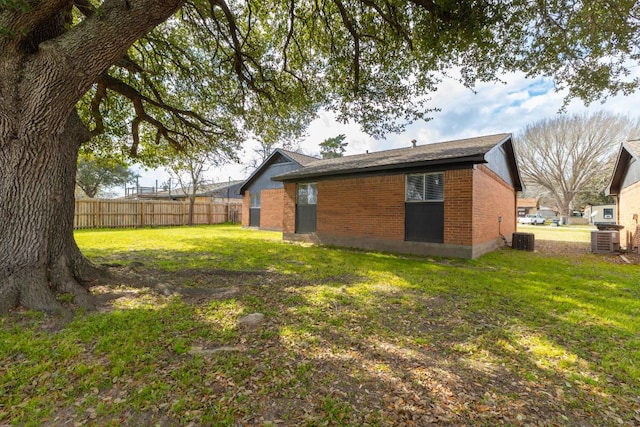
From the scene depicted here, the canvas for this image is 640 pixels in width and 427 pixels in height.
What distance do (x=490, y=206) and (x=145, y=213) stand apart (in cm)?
2183

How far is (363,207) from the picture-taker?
36.1ft

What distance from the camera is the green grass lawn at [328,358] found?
2201 mm

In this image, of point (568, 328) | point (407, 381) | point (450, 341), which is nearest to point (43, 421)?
point (407, 381)

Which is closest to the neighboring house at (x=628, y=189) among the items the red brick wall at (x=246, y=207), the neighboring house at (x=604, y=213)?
the neighboring house at (x=604, y=213)

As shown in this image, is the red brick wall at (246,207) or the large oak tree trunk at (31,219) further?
the red brick wall at (246,207)

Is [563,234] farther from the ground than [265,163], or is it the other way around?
[265,163]

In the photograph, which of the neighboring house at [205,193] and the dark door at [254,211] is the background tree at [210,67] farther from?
the neighboring house at [205,193]

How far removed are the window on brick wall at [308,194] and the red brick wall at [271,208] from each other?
478 centimetres

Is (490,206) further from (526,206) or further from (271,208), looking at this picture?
(526,206)

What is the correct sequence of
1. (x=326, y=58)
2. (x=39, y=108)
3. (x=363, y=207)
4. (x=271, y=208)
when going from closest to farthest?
(x=39, y=108)
(x=326, y=58)
(x=363, y=207)
(x=271, y=208)

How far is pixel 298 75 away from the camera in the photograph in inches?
368

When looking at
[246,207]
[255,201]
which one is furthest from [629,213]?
[246,207]

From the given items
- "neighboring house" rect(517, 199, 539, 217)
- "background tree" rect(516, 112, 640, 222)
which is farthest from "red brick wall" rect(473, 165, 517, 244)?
"neighboring house" rect(517, 199, 539, 217)

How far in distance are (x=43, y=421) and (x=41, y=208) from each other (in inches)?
122
